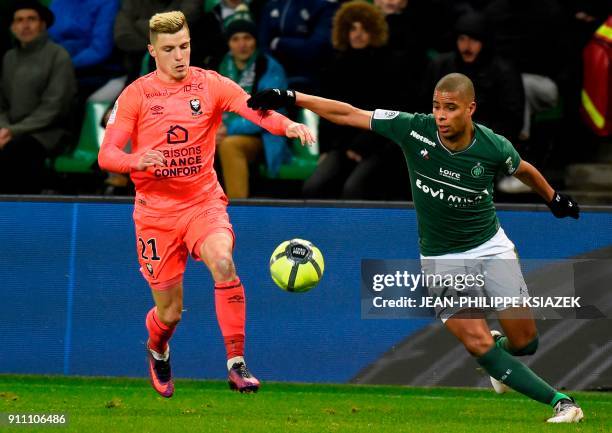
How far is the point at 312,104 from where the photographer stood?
8695 mm

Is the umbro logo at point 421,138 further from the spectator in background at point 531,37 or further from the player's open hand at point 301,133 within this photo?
the spectator in background at point 531,37

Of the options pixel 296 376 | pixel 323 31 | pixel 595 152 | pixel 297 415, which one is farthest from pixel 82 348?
pixel 595 152

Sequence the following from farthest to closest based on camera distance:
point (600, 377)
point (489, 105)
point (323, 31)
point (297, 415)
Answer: point (323, 31), point (489, 105), point (600, 377), point (297, 415)

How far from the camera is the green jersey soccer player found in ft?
28.3

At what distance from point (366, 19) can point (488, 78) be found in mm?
1202

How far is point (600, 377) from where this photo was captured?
34.9ft

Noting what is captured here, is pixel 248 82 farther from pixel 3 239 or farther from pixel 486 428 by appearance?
pixel 486 428

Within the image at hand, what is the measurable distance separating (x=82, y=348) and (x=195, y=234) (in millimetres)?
2644

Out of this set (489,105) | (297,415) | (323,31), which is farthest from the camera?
(323,31)

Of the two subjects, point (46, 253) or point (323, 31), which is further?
point (323, 31)

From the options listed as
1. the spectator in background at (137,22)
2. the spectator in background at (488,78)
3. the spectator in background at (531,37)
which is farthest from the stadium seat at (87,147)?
the spectator in background at (531,37)

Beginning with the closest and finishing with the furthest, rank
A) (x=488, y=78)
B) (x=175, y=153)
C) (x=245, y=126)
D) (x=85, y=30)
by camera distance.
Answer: (x=175, y=153), (x=488, y=78), (x=245, y=126), (x=85, y=30)

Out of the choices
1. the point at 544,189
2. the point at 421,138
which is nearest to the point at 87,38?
the point at 421,138

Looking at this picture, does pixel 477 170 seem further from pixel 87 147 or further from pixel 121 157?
pixel 87 147
